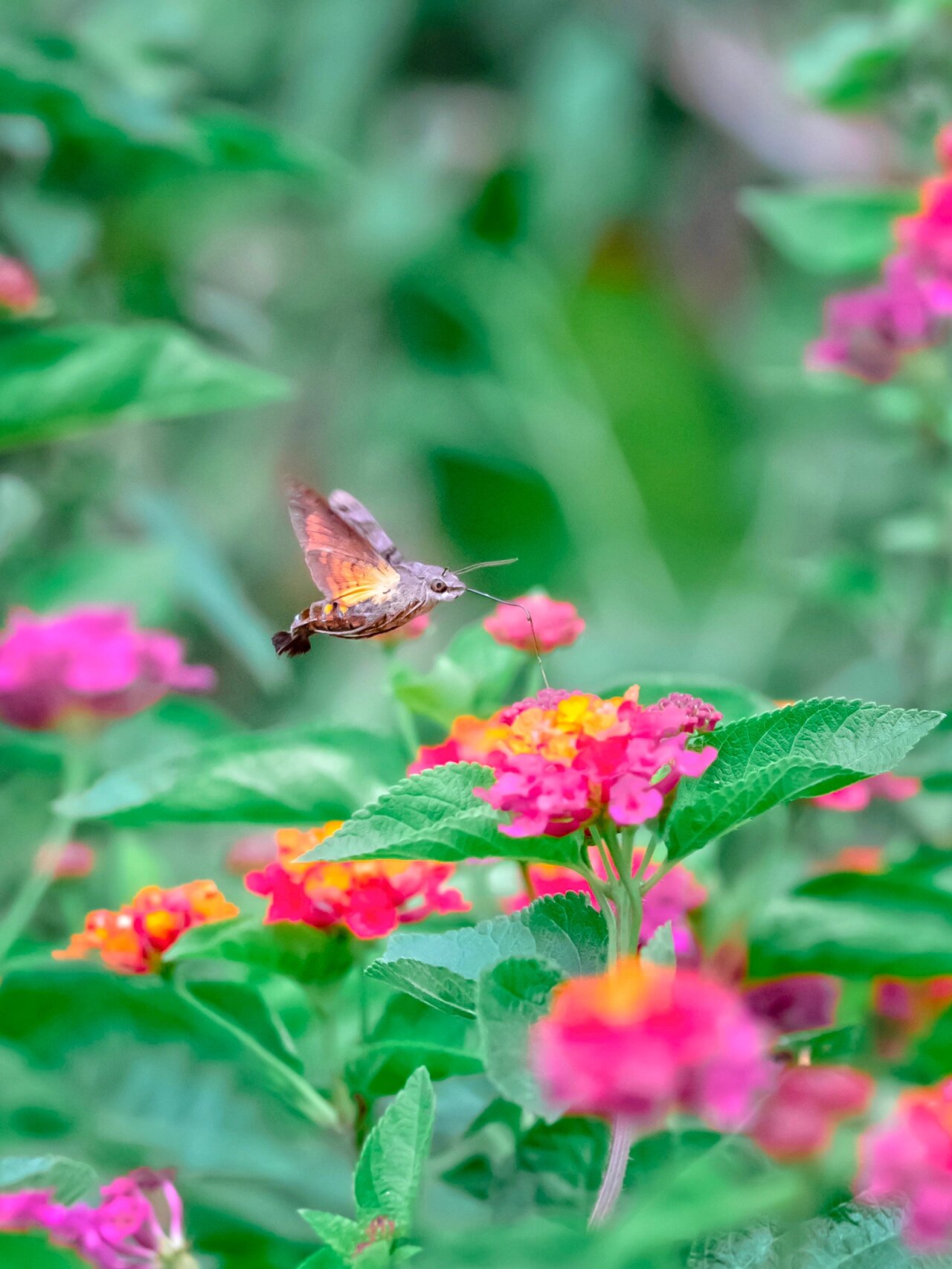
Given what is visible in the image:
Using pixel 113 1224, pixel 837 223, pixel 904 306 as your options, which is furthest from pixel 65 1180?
pixel 837 223

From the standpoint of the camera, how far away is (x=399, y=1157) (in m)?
0.43

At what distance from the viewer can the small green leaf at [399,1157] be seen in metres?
0.43

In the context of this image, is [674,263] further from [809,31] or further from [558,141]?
[809,31]

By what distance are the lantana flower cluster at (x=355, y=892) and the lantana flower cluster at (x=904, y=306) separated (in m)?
0.48

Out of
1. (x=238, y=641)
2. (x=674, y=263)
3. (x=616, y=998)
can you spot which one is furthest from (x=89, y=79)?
(x=674, y=263)

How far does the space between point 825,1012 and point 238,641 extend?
0.56 m

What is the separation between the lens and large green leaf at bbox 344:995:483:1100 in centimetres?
50

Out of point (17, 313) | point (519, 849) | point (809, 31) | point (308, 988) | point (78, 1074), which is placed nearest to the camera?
point (519, 849)

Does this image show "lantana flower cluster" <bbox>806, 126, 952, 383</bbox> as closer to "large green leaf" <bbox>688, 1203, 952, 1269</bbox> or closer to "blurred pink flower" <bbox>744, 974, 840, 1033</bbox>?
"blurred pink flower" <bbox>744, 974, 840, 1033</bbox>

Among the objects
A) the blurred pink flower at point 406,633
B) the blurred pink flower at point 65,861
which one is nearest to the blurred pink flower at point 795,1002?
the blurred pink flower at point 406,633

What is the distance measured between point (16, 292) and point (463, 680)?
0.48m

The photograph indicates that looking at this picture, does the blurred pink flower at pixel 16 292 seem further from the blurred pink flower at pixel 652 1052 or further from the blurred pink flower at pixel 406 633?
the blurred pink flower at pixel 652 1052

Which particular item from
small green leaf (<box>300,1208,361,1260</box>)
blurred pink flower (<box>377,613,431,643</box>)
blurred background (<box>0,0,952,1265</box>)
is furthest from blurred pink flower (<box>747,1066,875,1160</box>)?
blurred background (<box>0,0,952,1265</box>)

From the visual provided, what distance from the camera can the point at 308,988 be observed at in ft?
1.86
